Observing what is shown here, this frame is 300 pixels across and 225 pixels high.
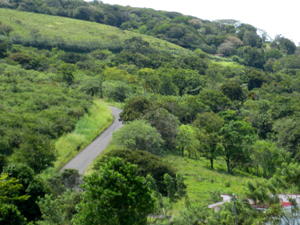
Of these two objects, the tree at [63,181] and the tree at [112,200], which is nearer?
the tree at [112,200]

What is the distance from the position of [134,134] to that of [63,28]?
76445mm

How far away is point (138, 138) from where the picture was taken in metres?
25.5

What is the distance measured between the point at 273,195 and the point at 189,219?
4190 mm

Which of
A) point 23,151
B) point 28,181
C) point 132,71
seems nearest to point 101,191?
point 28,181

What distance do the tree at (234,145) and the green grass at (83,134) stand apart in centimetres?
1376

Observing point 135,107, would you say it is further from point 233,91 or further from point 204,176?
point 233,91

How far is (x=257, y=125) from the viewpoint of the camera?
45844 millimetres

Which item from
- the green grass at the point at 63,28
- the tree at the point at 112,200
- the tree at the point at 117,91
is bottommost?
the tree at the point at 117,91

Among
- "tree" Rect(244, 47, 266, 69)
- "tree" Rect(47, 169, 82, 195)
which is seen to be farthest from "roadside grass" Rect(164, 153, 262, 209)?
"tree" Rect(244, 47, 266, 69)

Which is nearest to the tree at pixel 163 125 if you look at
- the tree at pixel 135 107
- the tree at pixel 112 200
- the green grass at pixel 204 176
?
the tree at pixel 135 107

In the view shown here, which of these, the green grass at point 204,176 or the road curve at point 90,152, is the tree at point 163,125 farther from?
the road curve at point 90,152

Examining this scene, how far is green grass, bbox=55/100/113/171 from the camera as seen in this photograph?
83.5 feet

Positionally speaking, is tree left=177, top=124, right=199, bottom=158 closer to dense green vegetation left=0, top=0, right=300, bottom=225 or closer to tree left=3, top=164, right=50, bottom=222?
dense green vegetation left=0, top=0, right=300, bottom=225

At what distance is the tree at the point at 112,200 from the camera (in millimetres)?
9539
